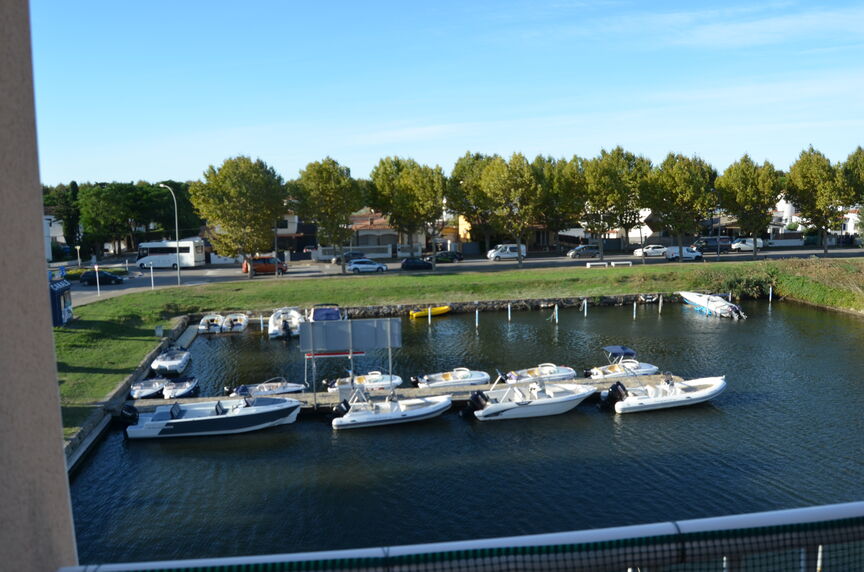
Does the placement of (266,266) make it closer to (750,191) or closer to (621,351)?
(621,351)

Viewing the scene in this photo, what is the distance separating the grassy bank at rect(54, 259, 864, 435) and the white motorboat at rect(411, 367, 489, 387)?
17.5 metres

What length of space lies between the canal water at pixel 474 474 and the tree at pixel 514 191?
31.4 metres

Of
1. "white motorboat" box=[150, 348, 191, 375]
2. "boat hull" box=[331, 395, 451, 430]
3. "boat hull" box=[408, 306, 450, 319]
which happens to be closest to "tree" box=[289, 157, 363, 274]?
"boat hull" box=[408, 306, 450, 319]

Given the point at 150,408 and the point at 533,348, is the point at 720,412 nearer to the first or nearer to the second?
the point at 533,348

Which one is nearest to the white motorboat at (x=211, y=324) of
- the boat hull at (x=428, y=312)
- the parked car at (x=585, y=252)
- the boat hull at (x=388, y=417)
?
the boat hull at (x=428, y=312)

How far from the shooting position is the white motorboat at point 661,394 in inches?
898

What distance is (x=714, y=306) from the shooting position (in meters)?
41.4

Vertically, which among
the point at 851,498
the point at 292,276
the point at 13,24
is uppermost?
the point at 13,24

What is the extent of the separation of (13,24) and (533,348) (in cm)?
2995

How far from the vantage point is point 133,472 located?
18703 mm

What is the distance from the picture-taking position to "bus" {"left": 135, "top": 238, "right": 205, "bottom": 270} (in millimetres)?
60844

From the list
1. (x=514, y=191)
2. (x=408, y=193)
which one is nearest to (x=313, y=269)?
(x=408, y=193)

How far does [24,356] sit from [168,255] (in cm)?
6057

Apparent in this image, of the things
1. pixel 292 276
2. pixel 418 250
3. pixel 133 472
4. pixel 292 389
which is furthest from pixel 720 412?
pixel 418 250
